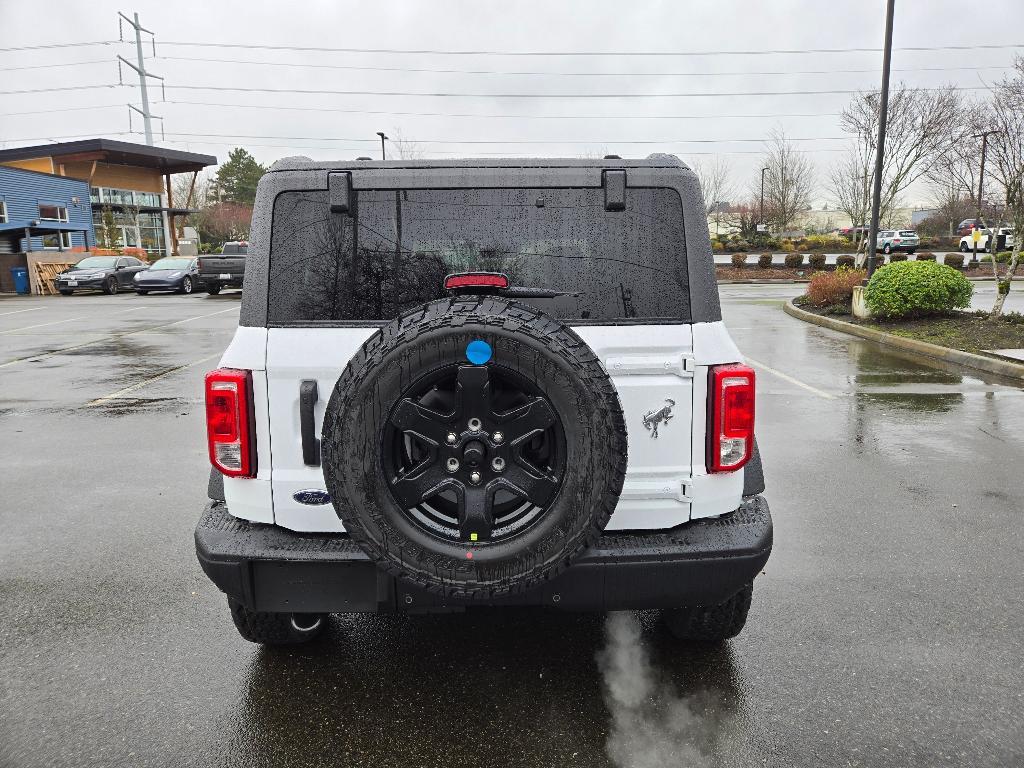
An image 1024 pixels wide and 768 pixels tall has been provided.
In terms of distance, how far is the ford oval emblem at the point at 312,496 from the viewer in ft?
9.02

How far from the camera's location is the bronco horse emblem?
2.76 m

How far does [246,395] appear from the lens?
2.74 meters

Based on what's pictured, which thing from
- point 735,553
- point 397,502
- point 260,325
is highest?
point 260,325

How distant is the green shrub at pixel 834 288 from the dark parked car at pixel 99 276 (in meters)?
26.2

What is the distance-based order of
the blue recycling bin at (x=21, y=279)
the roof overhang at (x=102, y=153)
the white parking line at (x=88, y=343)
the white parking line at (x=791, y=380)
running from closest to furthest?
the white parking line at (x=791, y=380)
the white parking line at (x=88, y=343)
the blue recycling bin at (x=21, y=279)
the roof overhang at (x=102, y=153)

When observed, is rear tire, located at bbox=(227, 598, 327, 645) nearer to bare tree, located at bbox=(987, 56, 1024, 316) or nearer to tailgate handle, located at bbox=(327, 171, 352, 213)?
tailgate handle, located at bbox=(327, 171, 352, 213)

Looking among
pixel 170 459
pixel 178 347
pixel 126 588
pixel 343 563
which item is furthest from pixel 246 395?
pixel 178 347

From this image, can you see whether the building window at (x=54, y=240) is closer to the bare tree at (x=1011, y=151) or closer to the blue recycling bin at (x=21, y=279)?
the blue recycling bin at (x=21, y=279)

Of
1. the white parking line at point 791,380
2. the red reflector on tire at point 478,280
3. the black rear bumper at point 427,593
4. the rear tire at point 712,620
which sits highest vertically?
the red reflector on tire at point 478,280

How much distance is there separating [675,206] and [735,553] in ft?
4.15

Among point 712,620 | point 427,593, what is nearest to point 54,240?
point 427,593

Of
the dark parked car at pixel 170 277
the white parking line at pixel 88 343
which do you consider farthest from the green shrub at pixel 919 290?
the dark parked car at pixel 170 277

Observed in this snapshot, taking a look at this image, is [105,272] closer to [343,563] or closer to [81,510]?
[81,510]

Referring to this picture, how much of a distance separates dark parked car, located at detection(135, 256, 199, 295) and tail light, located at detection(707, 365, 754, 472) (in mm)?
31155
